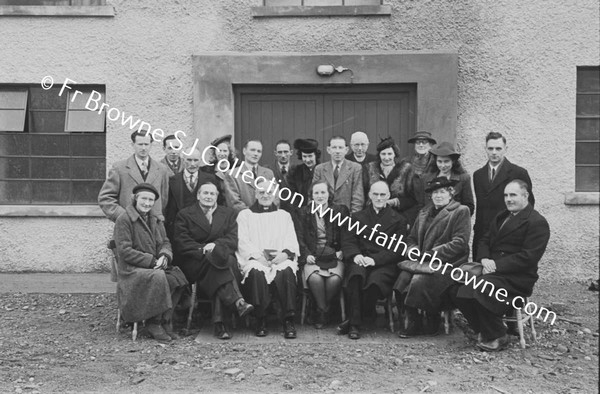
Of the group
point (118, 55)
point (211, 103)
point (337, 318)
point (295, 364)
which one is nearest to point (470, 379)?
point (295, 364)

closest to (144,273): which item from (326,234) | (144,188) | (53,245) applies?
(144,188)

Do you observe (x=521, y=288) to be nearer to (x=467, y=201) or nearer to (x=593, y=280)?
(x=467, y=201)

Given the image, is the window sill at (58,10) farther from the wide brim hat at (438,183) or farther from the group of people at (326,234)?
the wide brim hat at (438,183)

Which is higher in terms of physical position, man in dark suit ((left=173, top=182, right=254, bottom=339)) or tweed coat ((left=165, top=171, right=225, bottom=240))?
tweed coat ((left=165, top=171, right=225, bottom=240))

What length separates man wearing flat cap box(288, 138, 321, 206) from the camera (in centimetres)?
727

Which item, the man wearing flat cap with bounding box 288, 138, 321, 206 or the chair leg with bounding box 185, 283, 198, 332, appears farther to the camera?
the man wearing flat cap with bounding box 288, 138, 321, 206

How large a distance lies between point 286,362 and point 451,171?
261cm

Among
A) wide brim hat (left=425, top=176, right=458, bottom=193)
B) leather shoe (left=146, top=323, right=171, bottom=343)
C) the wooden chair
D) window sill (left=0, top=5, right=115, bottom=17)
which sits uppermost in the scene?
window sill (left=0, top=5, right=115, bottom=17)

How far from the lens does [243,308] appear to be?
628cm

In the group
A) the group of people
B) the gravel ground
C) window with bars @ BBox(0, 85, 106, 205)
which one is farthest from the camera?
window with bars @ BBox(0, 85, 106, 205)

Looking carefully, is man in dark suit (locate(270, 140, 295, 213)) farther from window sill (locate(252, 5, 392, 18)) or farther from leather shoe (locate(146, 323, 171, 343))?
window sill (locate(252, 5, 392, 18))

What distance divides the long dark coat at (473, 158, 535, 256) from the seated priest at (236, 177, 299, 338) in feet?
6.18

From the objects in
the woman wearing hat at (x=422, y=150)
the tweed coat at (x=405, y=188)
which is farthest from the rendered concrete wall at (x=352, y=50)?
the tweed coat at (x=405, y=188)

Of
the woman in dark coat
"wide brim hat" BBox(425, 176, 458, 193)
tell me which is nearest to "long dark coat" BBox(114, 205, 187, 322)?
the woman in dark coat
